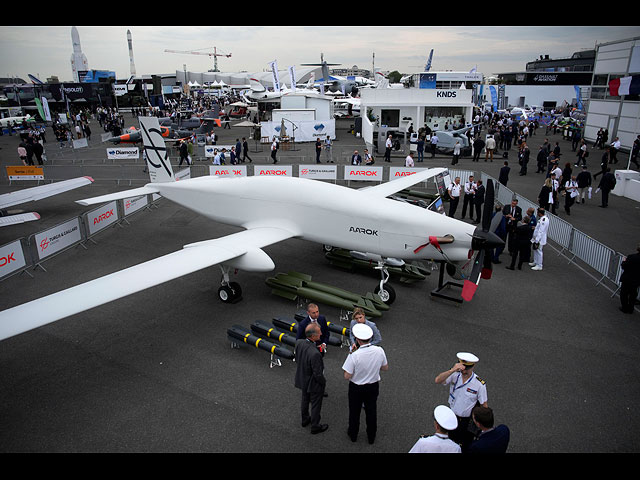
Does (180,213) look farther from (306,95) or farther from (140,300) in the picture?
(306,95)

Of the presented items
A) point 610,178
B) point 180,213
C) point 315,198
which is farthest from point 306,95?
point 315,198

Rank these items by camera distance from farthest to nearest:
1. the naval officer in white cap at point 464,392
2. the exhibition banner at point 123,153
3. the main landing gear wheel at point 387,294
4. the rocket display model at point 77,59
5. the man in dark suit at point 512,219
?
the rocket display model at point 77,59 < the exhibition banner at point 123,153 < the man in dark suit at point 512,219 < the main landing gear wheel at point 387,294 < the naval officer in white cap at point 464,392

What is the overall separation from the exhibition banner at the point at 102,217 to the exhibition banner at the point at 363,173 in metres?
12.5

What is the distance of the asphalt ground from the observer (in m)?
6.61

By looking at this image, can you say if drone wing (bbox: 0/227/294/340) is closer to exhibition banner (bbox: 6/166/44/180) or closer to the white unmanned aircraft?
the white unmanned aircraft

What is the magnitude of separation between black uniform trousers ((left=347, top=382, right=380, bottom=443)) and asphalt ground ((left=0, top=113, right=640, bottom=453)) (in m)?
0.26

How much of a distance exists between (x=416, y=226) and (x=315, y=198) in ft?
10.0

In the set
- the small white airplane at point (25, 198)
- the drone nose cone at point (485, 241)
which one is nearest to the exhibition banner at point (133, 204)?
the small white airplane at point (25, 198)

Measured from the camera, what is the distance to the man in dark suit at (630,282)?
9.73 meters

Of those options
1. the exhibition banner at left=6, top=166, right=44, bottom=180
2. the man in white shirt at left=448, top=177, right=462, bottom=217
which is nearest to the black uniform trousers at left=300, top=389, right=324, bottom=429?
the man in white shirt at left=448, top=177, right=462, bottom=217

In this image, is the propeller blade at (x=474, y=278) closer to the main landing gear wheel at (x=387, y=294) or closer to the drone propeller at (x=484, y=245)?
the drone propeller at (x=484, y=245)

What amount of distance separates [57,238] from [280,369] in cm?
1044

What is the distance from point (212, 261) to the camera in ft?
31.9

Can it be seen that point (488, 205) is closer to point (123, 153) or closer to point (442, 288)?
point (442, 288)
